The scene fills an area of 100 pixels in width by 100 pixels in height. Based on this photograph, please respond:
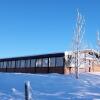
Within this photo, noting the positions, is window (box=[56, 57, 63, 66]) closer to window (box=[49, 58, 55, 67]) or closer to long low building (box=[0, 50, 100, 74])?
long low building (box=[0, 50, 100, 74])

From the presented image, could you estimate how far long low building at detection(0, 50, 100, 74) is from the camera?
131 ft

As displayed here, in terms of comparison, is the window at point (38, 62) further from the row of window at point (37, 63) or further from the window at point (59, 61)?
the window at point (59, 61)

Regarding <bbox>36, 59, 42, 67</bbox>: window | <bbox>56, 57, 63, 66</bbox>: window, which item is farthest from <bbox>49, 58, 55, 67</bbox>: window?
<bbox>36, 59, 42, 67</bbox>: window

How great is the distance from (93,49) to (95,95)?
2805cm

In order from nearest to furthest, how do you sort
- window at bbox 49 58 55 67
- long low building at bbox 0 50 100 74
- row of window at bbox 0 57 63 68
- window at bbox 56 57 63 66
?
1. long low building at bbox 0 50 100 74
2. window at bbox 56 57 63 66
3. row of window at bbox 0 57 63 68
4. window at bbox 49 58 55 67

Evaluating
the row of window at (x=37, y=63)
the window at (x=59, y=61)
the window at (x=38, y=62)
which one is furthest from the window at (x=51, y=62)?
the window at (x=38, y=62)

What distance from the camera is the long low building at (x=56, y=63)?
39781 millimetres

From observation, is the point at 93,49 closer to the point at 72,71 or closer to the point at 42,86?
the point at 72,71

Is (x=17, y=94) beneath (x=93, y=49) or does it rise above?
beneath

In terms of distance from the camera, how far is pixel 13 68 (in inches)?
2023

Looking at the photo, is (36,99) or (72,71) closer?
(36,99)

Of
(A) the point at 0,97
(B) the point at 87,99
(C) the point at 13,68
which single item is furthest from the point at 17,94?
(C) the point at 13,68

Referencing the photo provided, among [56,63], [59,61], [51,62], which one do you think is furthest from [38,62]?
[59,61]

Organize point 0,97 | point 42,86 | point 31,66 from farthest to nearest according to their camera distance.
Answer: point 31,66, point 42,86, point 0,97
